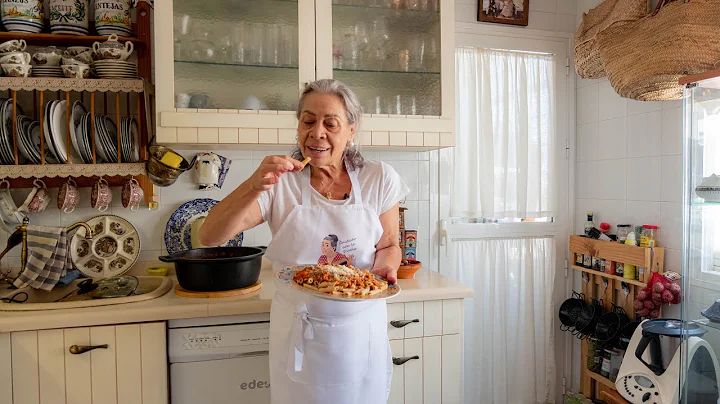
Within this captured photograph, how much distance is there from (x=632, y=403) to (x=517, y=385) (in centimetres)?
79

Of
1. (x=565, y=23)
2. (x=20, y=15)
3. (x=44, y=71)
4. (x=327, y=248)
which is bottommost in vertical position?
(x=327, y=248)

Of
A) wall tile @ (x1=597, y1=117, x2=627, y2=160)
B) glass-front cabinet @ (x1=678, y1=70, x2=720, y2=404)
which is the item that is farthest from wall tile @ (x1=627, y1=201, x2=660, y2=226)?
glass-front cabinet @ (x1=678, y1=70, x2=720, y2=404)

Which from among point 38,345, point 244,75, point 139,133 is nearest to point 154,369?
point 38,345

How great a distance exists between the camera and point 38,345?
164cm

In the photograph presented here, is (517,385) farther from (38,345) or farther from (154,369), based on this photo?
(38,345)

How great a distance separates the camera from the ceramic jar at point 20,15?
6.64 ft

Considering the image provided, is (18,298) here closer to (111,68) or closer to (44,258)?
(44,258)

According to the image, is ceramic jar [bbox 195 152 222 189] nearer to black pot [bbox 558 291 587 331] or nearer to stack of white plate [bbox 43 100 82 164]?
stack of white plate [bbox 43 100 82 164]

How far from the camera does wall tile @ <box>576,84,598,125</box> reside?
2.70 metres

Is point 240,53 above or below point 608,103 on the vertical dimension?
above

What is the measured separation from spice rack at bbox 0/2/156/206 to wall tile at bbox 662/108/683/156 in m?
2.21

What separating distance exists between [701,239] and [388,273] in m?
0.96

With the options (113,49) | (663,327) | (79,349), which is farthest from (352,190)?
(663,327)

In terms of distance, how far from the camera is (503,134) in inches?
106
